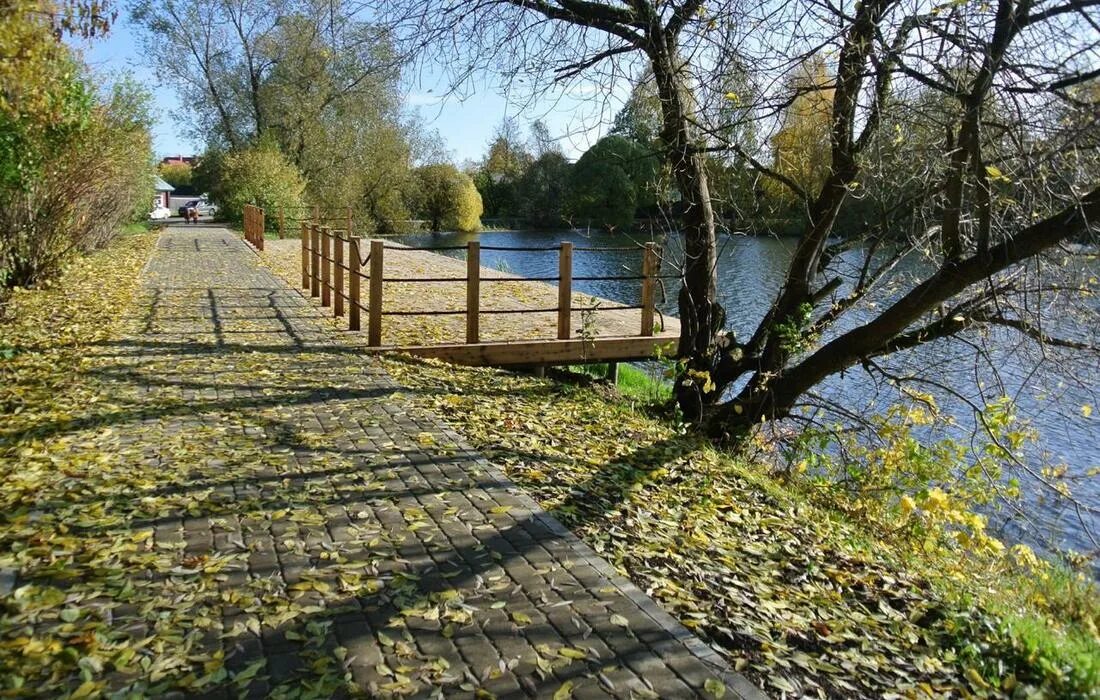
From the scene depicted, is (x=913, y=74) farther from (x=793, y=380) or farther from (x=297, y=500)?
(x=297, y=500)

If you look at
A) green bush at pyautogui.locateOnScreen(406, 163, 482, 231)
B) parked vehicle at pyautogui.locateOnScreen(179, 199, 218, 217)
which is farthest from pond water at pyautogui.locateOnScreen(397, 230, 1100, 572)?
parked vehicle at pyautogui.locateOnScreen(179, 199, 218, 217)

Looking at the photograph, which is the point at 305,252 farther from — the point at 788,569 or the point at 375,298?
the point at 788,569

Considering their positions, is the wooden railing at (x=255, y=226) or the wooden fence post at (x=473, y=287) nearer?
the wooden fence post at (x=473, y=287)

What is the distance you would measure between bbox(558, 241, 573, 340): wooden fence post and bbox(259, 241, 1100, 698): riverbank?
7.56 ft

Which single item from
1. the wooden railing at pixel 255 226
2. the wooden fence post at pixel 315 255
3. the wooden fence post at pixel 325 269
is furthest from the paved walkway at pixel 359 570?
the wooden railing at pixel 255 226

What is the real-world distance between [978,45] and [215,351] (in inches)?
286

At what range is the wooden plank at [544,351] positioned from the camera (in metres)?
9.35

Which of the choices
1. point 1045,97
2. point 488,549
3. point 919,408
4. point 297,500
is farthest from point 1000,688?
point 919,408

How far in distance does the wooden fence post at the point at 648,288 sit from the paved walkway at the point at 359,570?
3783 millimetres

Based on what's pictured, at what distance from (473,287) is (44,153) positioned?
7742mm

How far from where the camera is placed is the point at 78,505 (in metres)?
4.48

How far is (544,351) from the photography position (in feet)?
32.0

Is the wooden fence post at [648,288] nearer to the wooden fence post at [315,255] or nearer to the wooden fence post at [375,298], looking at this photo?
the wooden fence post at [375,298]

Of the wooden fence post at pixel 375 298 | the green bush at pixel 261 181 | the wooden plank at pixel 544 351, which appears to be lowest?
the wooden plank at pixel 544 351
